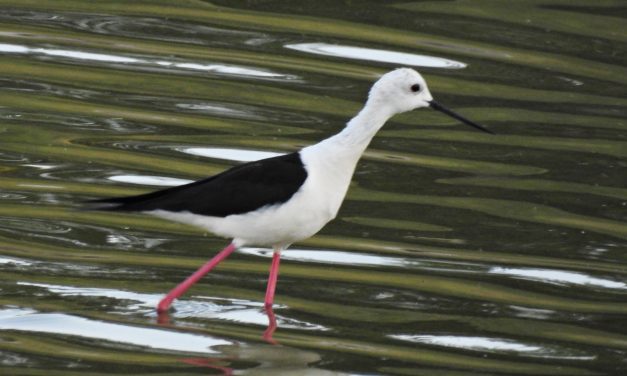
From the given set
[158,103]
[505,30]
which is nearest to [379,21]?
[505,30]

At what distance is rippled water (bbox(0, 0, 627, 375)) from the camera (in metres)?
8.72

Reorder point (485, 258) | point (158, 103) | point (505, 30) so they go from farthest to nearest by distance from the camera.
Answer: point (505, 30)
point (158, 103)
point (485, 258)

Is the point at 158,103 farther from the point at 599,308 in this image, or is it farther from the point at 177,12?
the point at 599,308

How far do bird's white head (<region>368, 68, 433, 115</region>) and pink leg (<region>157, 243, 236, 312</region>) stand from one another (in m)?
1.17

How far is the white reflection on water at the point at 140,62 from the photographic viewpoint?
13.6 metres

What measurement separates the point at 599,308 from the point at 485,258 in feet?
3.17

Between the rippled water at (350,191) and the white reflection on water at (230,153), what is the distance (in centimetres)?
3

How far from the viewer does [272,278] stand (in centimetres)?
938

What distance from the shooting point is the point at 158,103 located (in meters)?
12.9

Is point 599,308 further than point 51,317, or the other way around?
point 599,308

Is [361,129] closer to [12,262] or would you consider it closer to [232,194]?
[232,194]

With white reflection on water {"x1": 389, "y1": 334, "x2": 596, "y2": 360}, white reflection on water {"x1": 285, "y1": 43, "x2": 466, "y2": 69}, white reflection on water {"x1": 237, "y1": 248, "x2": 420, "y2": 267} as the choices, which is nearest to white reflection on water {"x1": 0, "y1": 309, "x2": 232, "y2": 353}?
white reflection on water {"x1": 389, "y1": 334, "x2": 596, "y2": 360}

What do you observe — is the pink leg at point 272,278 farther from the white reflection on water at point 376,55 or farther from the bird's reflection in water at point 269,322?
the white reflection on water at point 376,55

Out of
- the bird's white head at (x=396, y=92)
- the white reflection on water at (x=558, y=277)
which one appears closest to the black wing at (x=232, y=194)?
the bird's white head at (x=396, y=92)
